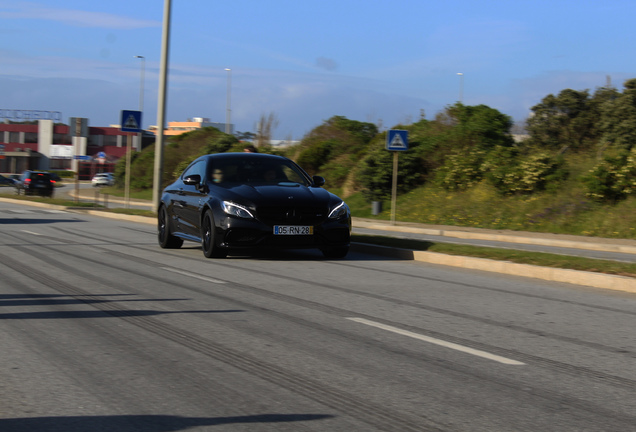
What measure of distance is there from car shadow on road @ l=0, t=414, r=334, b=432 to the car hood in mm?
7652

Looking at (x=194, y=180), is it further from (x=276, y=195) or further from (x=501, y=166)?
(x=501, y=166)

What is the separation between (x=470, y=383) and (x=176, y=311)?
3366mm

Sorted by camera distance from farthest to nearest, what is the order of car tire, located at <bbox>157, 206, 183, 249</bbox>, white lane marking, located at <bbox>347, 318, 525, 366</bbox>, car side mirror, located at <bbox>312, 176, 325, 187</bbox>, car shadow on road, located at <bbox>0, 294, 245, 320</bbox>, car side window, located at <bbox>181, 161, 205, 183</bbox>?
1. car tire, located at <bbox>157, 206, 183, 249</bbox>
2. car side window, located at <bbox>181, 161, 205, 183</bbox>
3. car side mirror, located at <bbox>312, 176, 325, 187</bbox>
4. car shadow on road, located at <bbox>0, 294, 245, 320</bbox>
5. white lane marking, located at <bbox>347, 318, 525, 366</bbox>

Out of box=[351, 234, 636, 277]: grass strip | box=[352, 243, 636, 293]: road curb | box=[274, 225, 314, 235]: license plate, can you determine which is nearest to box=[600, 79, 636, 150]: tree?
box=[351, 234, 636, 277]: grass strip

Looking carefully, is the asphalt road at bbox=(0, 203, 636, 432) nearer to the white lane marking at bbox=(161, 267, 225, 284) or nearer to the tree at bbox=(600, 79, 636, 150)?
the white lane marking at bbox=(161, 267, 225, 284)

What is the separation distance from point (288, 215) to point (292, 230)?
0.75 ft

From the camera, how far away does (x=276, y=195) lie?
1188cm

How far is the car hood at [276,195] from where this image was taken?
1171cm

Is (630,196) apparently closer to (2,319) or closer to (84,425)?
(2,319)

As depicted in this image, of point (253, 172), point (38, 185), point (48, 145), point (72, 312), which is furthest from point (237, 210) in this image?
point (48, 145)

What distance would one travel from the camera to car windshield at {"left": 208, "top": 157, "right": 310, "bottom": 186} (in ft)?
41.9

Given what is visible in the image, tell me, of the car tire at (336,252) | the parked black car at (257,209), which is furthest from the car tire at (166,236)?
the car tire at (336,252)

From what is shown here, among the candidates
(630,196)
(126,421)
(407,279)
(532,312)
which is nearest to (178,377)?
(126,421)

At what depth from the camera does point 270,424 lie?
3.98 meters
